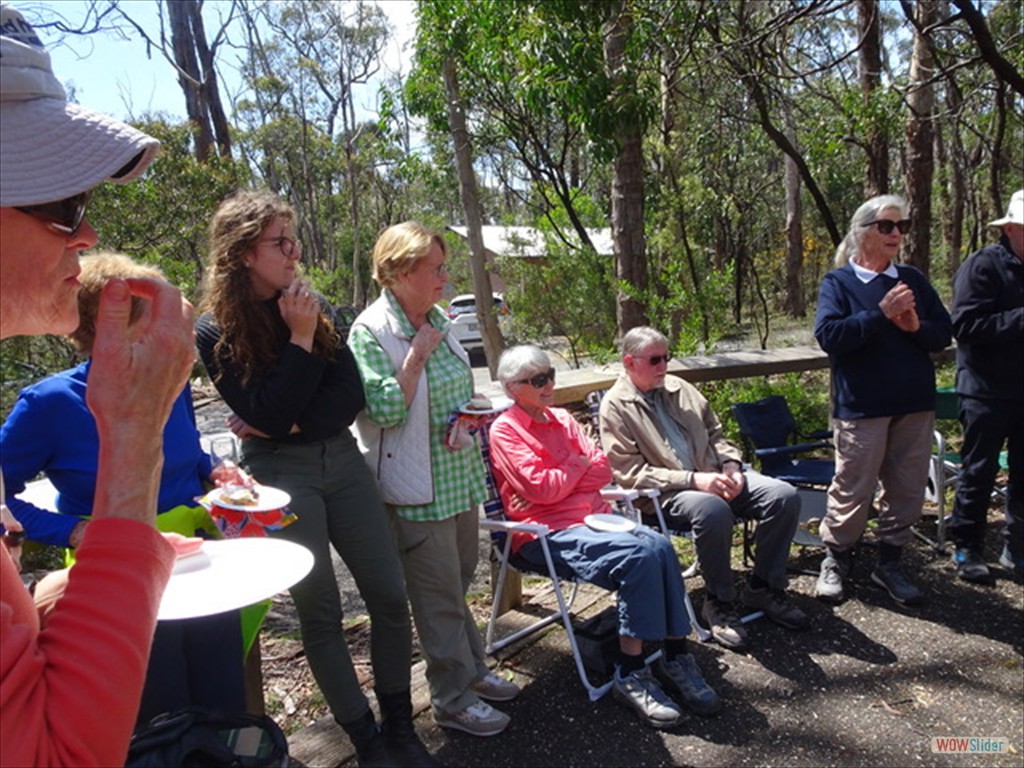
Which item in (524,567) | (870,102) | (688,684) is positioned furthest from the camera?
(870,102)

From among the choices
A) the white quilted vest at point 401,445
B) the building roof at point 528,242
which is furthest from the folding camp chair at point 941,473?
the building roof at point 528,242

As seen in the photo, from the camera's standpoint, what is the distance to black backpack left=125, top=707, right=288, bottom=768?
5.28 ft

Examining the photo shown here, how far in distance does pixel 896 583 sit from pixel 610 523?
170 centimetres

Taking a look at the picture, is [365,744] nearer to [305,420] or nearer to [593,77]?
[305,420]

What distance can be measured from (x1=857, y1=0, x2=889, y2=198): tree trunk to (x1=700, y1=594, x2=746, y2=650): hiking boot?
5106 millimetres

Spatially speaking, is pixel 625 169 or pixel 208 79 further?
pixel 208 79

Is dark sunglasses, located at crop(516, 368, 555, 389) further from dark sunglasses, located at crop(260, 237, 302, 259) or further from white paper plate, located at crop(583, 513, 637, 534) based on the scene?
dark sunglasses, located at crop(260, 237, 302, 259)

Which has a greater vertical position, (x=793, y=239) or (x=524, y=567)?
(x=793, y=239)

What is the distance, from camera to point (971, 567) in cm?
423

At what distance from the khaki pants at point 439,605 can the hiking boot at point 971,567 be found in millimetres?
2776

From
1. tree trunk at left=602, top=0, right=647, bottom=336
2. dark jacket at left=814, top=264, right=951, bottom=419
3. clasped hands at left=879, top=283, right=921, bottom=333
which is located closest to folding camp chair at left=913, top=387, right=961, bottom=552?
dark jacket at left=814, top=264, right=951, bottom=419

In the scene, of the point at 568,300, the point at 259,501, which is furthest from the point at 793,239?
the point at 259,501

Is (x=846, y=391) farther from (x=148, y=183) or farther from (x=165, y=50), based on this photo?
(x=165, y=50)

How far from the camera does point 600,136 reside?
6.15 m
